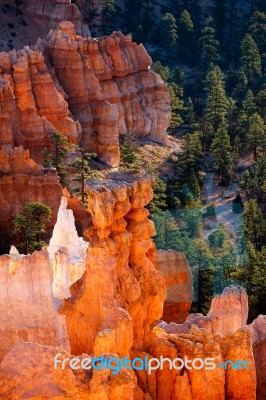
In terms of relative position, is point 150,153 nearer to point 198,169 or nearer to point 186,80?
point 198,169

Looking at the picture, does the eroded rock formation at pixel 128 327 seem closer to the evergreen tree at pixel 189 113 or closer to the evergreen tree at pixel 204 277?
the evergreen tree at pixel 204 277

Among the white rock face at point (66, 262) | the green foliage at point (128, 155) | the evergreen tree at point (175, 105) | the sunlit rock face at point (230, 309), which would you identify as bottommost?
the evergreen tree at point (175, 105)

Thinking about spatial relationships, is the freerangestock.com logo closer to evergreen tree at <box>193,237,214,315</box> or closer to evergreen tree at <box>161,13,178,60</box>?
evergreen tree at <box>193,237,214,315</box>

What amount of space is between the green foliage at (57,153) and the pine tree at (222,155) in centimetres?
1265

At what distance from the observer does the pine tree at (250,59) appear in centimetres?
8044

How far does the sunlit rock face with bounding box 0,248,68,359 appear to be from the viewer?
2634 centimetres

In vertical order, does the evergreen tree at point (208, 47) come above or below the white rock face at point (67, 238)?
below

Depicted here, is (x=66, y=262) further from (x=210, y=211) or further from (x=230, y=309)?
(x=210, y=211)

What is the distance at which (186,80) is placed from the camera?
8331cm

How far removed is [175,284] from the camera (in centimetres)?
3003

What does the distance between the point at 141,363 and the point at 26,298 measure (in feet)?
23.9

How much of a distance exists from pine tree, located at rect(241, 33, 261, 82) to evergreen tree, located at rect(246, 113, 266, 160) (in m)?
15.7

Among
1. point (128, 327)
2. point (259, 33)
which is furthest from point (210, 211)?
point (128, 327)

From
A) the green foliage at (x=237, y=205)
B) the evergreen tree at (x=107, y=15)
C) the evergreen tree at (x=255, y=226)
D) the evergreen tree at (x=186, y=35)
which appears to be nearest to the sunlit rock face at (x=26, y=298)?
the evergreen tree at (x=255, y=226)
